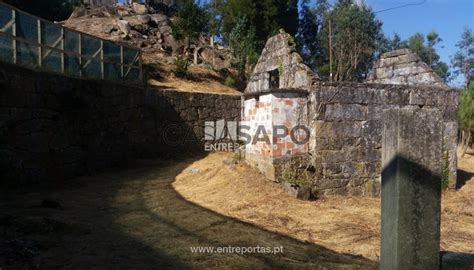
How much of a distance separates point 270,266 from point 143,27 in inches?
828

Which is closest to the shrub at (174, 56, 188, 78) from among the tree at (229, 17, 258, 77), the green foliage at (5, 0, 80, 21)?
the tree at (229, 17, 258, 77)

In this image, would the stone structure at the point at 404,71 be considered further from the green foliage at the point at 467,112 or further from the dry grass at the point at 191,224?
the green foliage at the point at 467,112

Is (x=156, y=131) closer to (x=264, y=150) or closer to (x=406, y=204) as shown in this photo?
(x=264, y=150)

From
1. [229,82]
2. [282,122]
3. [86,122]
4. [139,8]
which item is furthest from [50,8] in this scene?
[282,122]

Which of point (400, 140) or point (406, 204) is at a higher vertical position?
point (400, 140)

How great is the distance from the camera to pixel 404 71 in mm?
9227

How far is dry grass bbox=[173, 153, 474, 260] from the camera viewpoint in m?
5.12

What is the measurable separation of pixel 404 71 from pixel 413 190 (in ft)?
23.6

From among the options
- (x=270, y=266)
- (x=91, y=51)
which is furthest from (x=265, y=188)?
(x=91, y=51)

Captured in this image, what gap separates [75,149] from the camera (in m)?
9.05

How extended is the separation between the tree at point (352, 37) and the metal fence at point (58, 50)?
67.2 ft

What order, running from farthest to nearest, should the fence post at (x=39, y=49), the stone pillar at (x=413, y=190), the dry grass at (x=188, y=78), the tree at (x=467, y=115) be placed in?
the dry grass at (x=188, y=78) < the tree at (x=467, y=115) < the fence post at (x=39, y=49) < the stone pillar at (x=413, y=190)

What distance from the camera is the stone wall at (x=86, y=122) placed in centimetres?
732

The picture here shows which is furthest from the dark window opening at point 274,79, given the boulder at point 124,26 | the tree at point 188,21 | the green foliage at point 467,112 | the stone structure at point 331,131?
the boulder at point 124,26
